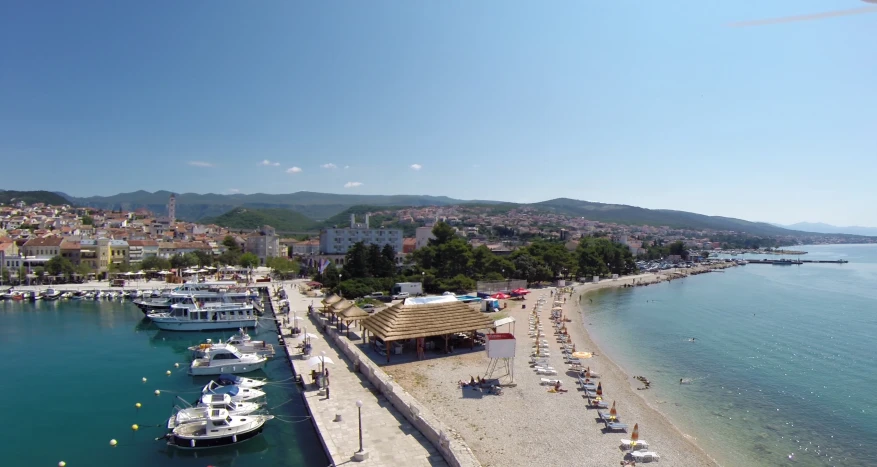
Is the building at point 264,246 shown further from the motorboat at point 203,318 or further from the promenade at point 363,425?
the promenade at point 363,425

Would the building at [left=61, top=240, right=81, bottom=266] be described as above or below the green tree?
above

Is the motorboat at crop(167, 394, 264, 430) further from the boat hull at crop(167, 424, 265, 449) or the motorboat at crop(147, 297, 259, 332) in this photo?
the motorboat at crop(147, 297, 259, 332)

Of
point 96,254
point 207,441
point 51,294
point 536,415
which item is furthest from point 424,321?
point 96,254

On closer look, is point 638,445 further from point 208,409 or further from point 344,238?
point 344,238

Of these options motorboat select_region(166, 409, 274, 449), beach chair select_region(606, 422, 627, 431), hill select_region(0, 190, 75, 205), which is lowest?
motorboat select_region(166, 409, 274, 449)

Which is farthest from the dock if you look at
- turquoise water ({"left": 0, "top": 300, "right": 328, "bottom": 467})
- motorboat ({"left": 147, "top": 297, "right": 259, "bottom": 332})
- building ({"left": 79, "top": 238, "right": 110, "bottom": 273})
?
building ({"left": 79, "top": 238, "right": 110, "bottom": 273})

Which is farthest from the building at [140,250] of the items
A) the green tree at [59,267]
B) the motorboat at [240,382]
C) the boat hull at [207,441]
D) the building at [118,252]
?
the boat hull at [207,441]
